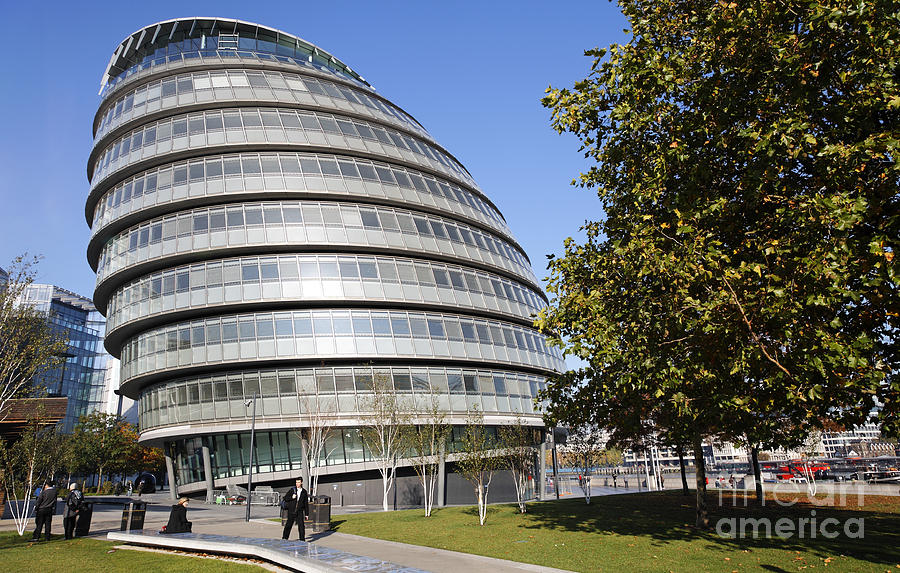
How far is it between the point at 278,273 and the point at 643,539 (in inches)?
1160

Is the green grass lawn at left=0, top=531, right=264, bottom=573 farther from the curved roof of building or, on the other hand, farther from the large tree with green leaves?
the curved roof of building

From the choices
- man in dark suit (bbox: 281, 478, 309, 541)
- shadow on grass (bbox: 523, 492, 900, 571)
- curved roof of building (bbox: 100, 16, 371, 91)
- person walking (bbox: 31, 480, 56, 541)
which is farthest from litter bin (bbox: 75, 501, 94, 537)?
curved roof of building (bbox: 100, 16, 371, 91)

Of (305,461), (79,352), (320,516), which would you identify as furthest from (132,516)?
(79,352)

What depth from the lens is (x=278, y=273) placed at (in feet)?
125

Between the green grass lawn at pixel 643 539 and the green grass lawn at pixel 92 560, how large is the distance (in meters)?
6.44

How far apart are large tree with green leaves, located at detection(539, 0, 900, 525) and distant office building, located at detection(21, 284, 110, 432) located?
536ft

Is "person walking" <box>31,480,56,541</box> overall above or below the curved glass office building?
below

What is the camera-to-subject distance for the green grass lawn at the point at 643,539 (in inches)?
515

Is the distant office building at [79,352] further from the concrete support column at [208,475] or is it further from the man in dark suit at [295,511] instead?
the man in dark suit at [295,511]

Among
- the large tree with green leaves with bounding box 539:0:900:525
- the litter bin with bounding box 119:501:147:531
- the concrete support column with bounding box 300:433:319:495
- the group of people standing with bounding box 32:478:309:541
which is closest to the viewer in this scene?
the large tree with green leaves with bounding box 539:0:900:525

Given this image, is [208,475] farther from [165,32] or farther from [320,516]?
[165,32]

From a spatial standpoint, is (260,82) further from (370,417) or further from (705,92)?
(705,92)

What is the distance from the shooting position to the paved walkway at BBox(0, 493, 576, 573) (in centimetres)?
1294

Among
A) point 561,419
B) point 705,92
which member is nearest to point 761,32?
point 705,92
